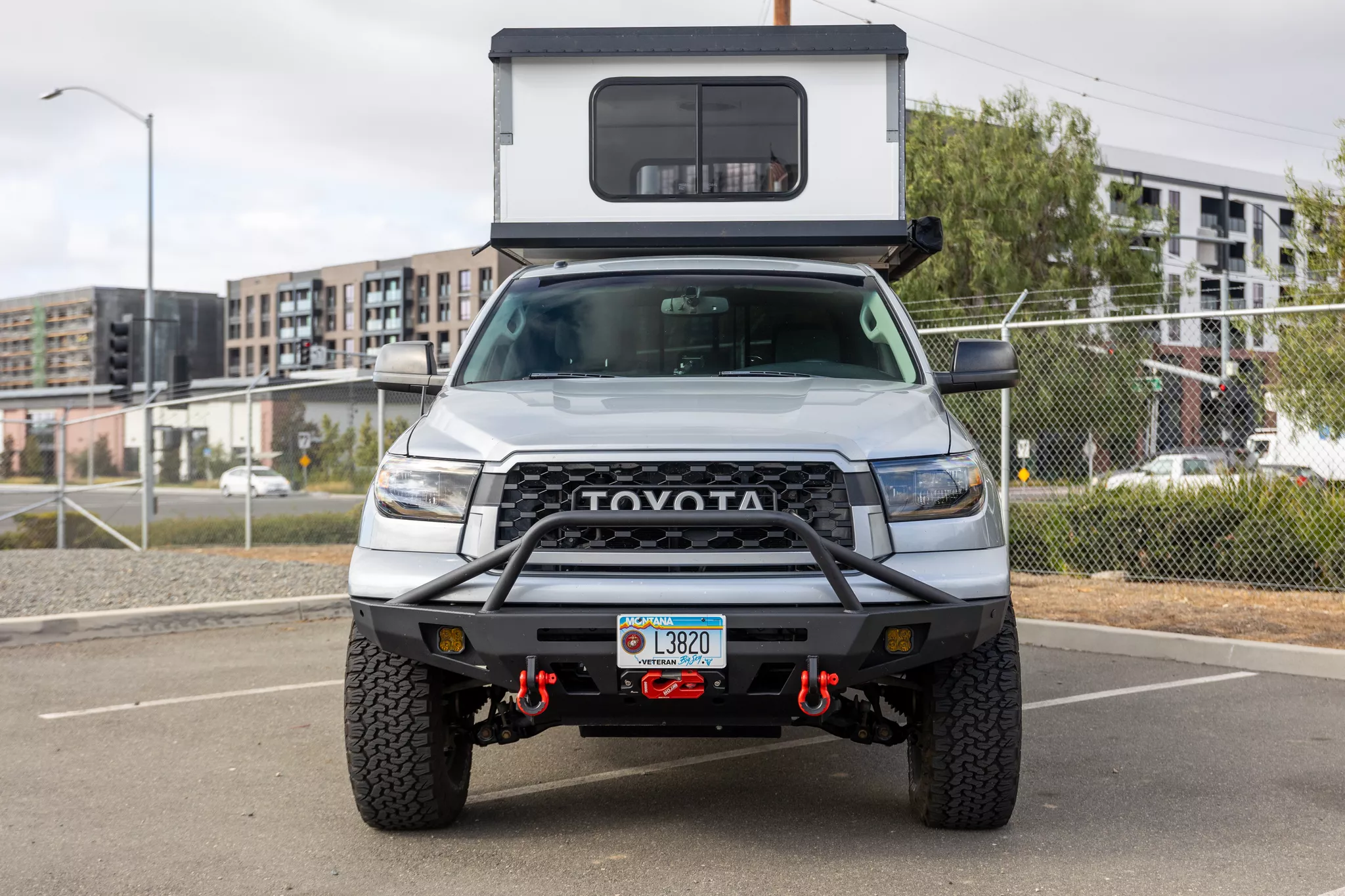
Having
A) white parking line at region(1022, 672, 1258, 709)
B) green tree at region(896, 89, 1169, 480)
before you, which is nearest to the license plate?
white parking line at region(1022, 672, 1258, 709)

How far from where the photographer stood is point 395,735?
13.9 feet

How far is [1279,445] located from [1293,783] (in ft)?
21.5

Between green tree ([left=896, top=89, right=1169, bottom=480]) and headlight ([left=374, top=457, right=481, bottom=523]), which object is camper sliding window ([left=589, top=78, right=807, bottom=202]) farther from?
green tree ([left=896, top=89, right=1169, bottom=480])

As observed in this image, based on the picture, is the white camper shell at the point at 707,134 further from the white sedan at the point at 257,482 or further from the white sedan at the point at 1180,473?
the white sedan at the point at 257,482

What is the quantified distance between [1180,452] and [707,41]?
610cm

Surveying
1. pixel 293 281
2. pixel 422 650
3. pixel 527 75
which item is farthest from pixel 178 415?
pixel 293 281

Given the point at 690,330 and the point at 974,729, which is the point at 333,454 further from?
the point at 974,729

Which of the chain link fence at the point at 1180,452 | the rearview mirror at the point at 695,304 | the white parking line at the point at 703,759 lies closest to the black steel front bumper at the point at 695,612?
the white parking line at the point at 703,759

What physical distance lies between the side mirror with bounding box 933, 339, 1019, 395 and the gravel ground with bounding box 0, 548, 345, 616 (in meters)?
6.68

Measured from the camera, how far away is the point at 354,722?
14.0ft

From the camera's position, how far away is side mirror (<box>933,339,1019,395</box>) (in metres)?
5.29

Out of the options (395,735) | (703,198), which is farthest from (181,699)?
(703,198)

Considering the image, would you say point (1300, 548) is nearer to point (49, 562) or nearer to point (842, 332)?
point (842, 332)

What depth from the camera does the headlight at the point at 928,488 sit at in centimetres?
405
